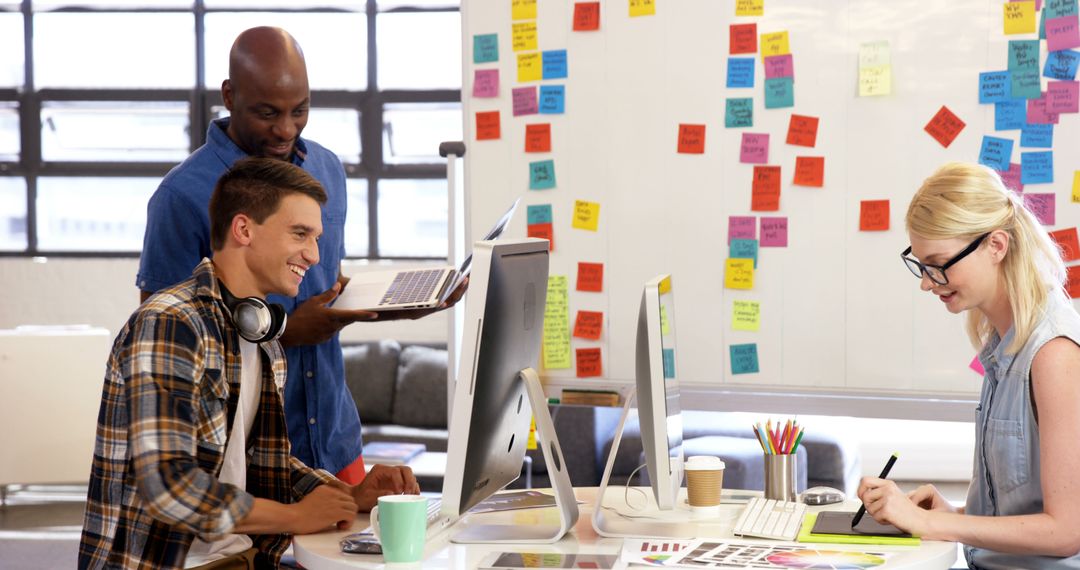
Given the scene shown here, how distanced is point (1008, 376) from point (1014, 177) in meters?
1.29

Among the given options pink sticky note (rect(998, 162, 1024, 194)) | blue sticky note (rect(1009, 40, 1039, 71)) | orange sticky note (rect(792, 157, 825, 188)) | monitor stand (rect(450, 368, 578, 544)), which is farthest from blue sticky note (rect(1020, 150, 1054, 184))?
monitor stand (rect(450, 368, 578, 544))

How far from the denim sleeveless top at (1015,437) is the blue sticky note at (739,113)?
1.35 meters

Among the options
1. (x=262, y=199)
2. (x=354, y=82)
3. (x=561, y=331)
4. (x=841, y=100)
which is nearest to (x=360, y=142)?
(x=354, y=82)

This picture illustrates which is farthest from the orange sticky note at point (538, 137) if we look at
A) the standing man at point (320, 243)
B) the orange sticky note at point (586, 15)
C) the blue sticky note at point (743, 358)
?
the standing man at point (320, 243)

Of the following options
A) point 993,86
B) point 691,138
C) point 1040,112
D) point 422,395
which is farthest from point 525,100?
point 422,395

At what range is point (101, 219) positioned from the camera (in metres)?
6.67

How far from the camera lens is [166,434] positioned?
1.61 meters

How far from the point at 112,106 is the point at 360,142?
1450 millimetres

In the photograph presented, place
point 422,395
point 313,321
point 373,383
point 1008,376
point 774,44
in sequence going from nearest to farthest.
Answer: point 1008,376, point 313,321, point 774,44, point 422,395, point 373,383

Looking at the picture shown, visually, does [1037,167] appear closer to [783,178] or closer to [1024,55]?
[1024,55]

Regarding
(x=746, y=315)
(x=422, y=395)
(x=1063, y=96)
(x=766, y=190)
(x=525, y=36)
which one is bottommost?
(x=422, y=395)

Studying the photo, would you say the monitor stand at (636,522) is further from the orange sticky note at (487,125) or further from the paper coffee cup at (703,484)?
the orange sticky note at (487,125)

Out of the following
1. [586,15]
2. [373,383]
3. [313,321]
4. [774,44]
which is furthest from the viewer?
[373,383]

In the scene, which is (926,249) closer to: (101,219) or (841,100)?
(841,100)
